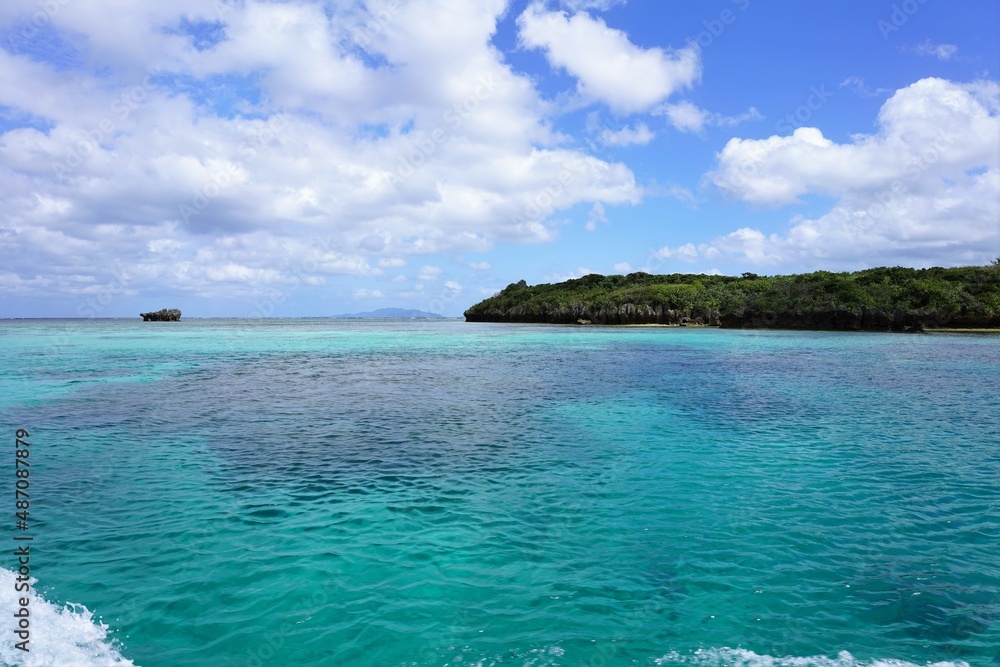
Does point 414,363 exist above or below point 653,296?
below

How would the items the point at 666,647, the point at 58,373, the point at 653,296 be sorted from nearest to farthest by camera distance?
the point at 666,647, the point at 58,373, the point at 653,296

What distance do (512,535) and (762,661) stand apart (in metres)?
5.32

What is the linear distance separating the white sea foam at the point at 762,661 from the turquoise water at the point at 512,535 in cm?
4

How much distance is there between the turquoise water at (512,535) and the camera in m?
8.09

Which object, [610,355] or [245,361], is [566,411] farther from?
[245,361]

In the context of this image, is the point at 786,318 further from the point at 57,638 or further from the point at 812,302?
the point at 57,638

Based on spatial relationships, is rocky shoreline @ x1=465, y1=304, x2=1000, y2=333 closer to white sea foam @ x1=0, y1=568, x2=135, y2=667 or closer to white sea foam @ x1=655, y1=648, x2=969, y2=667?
white sea foam @ x1=655, y1=648, x2=969, y2=667

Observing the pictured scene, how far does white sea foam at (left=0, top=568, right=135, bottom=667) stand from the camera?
300 inches

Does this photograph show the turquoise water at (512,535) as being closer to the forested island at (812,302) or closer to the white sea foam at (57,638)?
the white sea foam at (57,638)

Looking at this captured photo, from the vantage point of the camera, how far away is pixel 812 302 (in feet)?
400

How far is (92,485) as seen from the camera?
14.8 metres

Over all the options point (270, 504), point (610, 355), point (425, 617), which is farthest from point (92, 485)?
point (610, 355)

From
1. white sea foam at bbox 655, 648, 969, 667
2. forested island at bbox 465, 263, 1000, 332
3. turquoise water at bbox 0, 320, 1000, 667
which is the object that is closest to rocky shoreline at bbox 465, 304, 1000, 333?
forested island at bbox 465, 263, 1000, 332

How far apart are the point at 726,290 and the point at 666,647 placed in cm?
15894
